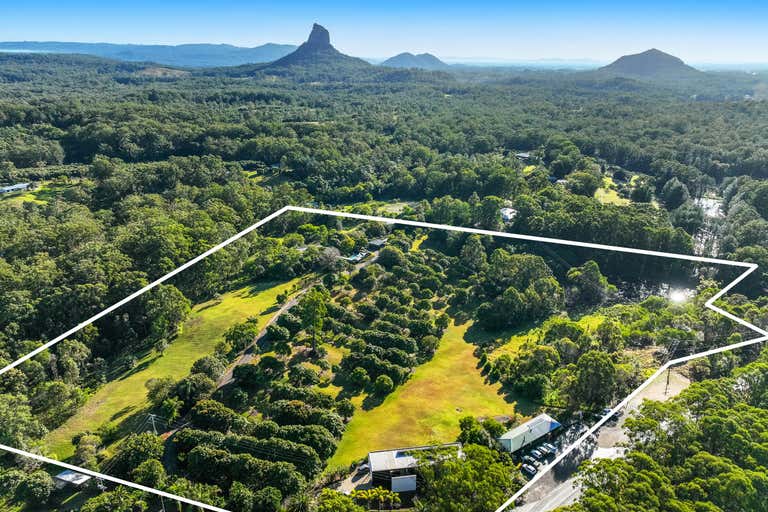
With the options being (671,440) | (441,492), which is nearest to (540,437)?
(671,440)

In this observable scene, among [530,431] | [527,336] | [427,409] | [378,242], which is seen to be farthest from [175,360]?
[527,336]

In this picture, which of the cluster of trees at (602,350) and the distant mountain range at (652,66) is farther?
the distant mountain range at (652,66)

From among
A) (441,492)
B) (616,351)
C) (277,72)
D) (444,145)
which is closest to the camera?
(441,492)

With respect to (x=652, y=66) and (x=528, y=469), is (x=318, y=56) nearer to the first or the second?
(x=652, y=66)

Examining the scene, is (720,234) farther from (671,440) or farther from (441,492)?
(441,492)

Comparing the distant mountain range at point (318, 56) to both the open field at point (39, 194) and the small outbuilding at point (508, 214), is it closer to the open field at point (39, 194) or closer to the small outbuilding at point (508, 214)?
the open field at point (39, 194)

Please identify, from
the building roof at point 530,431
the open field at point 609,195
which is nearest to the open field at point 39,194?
the building roof at point 530,431
